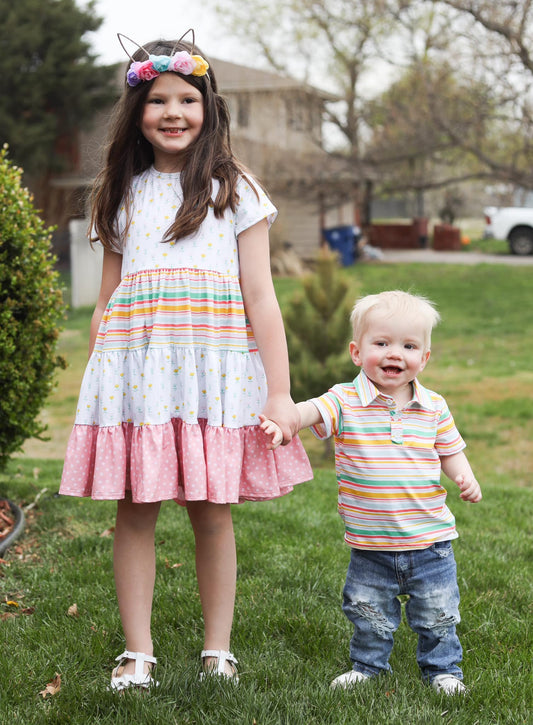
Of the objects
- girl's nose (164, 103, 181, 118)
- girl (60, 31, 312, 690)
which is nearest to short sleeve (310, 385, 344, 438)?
girl (60, 31, 312, 690)

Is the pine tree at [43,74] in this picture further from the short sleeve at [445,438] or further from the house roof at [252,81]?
the short sleeve at [445,438]

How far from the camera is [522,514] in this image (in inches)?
183

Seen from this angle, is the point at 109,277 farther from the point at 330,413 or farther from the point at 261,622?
the point at 261,622

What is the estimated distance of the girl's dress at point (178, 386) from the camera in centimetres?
229

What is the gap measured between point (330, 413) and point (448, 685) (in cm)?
85

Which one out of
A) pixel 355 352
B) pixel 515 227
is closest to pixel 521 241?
pixel 515 227

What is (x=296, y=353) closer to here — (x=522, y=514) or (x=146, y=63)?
(x=522, y=514)

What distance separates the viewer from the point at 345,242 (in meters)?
22.8

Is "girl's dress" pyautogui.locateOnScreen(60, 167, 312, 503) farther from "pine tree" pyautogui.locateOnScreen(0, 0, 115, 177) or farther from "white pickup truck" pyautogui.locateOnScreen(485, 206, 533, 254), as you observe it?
"white pickup truck" pyautogui.locateOnScreen(485, 206, 533, 254)

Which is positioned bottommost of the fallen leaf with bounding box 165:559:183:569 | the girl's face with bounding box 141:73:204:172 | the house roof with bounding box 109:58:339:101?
the fallen leaf with bounding box 165:559:183:569

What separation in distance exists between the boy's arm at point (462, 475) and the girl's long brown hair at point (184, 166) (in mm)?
975

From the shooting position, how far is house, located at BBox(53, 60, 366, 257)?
20.5 m

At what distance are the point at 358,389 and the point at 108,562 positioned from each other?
64.0 inches

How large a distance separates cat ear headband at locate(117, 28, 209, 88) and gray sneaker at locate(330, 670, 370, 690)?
5.92ft
